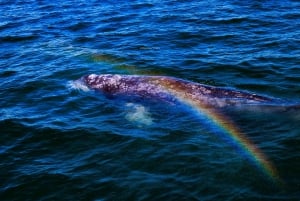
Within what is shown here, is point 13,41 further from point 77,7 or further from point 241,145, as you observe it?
point 241,145

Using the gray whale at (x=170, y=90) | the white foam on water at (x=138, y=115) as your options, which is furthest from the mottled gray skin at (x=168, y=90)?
the white foam on water at (x=138, y=115)

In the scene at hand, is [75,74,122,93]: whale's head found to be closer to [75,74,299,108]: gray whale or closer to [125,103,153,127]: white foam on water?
[75,74,299,108]: gray whale

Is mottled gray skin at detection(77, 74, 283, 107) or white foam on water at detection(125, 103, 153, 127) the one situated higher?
mottled gray skin at detection(77, 74, 283, 107)

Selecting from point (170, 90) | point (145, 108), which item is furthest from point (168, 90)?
point (145, 108)

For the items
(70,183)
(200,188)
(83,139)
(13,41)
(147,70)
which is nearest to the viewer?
(200,188)

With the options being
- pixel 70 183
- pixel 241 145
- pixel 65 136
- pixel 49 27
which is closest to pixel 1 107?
pixel 65 136

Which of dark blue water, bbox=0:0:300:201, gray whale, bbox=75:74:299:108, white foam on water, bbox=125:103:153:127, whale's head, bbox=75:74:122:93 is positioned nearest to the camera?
dark blue water, bbox=0:0:300:201

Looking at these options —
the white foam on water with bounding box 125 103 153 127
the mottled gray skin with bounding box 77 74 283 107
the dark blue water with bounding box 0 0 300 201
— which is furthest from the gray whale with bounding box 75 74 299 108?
the white foam on water with bounding box 125 103 153 127

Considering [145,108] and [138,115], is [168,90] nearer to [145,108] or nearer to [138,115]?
[145,108]
